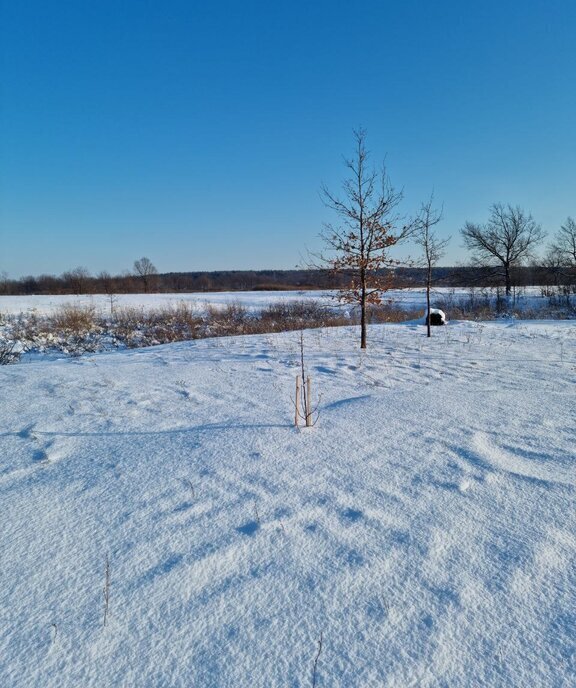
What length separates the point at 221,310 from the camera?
67.7 feet

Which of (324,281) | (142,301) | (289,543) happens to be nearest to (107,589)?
(289,543)

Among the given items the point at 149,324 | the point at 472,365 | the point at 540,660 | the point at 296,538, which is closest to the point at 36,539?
the point at 296,538

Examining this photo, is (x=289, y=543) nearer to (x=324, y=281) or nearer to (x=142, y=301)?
(x=324, y=281)

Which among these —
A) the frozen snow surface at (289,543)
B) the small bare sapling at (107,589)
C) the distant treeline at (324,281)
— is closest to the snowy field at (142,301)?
the distant treeline at (324,281)

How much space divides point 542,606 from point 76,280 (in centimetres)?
4553

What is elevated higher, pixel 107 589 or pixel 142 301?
pixel 142 301

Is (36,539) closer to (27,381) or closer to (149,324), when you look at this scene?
(27,381)

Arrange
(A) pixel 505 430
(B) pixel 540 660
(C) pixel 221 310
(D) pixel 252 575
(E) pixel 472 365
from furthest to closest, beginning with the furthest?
1. (C) pixel 221 310
2. (E) pixel 472 365
3. (A) pixel 505 430
4. (D) pixel 252 575
5. (B) pixel 540 660

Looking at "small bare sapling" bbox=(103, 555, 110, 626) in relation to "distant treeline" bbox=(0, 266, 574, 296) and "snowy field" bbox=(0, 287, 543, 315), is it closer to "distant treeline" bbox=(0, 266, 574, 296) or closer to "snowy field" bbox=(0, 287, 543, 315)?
"distant treeline" bbox=(0, 266, 574, 296)

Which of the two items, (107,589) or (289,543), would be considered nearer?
(107,589)

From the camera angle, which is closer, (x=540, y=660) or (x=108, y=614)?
(x=540, y=660)

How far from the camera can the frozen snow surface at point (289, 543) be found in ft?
4.57

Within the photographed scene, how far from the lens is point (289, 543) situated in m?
2.00

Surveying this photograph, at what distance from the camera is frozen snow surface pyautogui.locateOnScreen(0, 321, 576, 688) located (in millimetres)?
1394
